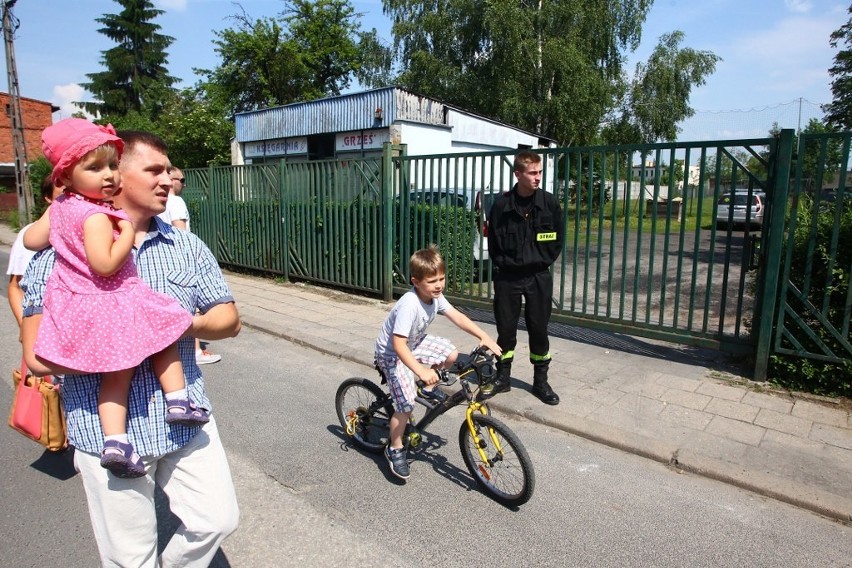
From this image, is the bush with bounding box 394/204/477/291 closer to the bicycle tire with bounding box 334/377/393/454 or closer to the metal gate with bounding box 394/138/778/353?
the metal gate with bounding box 394/138/778/353

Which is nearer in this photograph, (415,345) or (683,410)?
(415,345)

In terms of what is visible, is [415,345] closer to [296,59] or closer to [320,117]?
[320,117]

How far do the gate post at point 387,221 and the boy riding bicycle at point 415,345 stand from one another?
513 centimetres

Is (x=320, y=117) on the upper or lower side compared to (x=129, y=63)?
lower

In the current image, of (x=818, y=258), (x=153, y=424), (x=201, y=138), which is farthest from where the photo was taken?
(x=201, y=138)

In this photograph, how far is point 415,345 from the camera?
3.49m

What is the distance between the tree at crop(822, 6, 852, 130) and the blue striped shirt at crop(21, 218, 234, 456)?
28.0 meters

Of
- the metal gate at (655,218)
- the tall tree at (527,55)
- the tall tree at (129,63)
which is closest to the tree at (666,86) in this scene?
the tall tree at (527,55)

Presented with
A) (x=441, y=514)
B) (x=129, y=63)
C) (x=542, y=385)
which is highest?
(x=129, y=63)

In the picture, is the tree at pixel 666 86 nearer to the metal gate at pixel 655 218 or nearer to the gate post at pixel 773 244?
the metal gate at pixel 655 218

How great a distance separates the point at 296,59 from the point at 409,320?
29.0 metres

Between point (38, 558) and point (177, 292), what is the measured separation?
1.86 meters

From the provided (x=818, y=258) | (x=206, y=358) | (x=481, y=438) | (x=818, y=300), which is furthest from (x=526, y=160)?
(x=206, y=358)

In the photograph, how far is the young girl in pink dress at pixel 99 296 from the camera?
172 centimetres
